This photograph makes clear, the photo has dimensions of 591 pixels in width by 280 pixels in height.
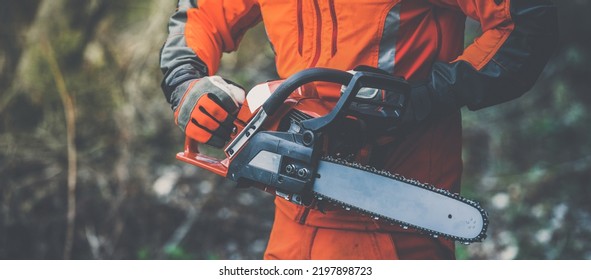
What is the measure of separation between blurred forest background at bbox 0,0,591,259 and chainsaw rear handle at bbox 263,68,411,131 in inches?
97.0

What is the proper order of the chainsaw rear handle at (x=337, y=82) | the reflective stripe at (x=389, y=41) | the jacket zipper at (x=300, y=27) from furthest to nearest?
1. the jacket zipper at (x=300, y=27)
2. the reflective stripe at (x=389, y=41)
3. the chainsaw rear handle at (x=337, y=82)

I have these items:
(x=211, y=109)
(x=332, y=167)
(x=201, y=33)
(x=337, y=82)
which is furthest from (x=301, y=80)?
(x=201, y=33)

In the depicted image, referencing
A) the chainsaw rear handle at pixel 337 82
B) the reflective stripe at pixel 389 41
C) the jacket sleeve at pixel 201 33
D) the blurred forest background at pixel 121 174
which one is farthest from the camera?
the blurred forest background at pixel 121 174

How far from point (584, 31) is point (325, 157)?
16.6 ft

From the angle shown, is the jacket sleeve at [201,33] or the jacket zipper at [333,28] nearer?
the jacket zipper at [333,28]

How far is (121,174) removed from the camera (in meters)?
4.33

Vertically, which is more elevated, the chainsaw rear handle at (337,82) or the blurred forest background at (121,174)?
the chainsaw rear handle at (337,82)

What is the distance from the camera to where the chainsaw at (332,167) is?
1.57 metres

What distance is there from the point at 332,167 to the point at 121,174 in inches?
118

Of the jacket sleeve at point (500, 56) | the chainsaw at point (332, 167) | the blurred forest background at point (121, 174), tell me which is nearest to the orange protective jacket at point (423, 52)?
the jacket sleeve at point (500, 56)

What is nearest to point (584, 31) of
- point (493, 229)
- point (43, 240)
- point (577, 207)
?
point (577, 207)

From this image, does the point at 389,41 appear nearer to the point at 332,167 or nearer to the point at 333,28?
the point at 333,28

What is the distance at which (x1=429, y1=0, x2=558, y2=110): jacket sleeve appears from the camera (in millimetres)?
1615

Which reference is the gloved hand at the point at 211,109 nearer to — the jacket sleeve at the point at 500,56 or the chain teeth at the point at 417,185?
the chain teeth at the point at 417,185
